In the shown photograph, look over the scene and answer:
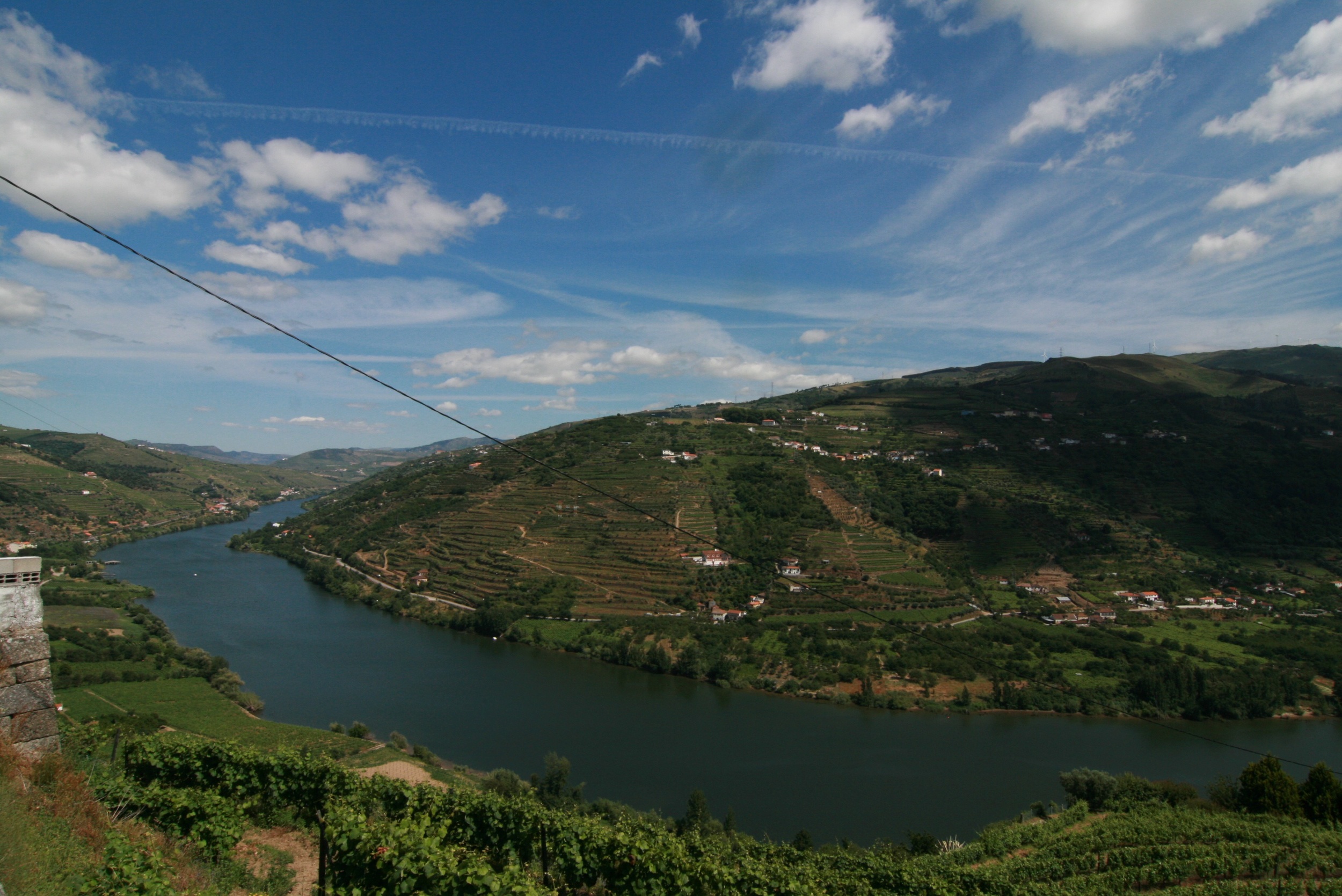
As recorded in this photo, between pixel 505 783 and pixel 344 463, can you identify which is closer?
pixel 505 783

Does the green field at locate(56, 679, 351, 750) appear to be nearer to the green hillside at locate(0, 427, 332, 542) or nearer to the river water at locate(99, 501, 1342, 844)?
the river water at locate(99, 501, 1342, 844)

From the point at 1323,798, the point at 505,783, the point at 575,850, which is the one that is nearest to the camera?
the point at 575,850

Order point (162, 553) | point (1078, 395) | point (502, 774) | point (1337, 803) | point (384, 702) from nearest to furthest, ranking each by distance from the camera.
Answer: point (1337, 803) < point (502, 774) < point (384, 702) < point (162, 553) < point (1078, 395)

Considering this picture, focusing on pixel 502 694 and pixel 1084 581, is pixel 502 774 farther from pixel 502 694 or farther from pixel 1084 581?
pixel 1084 581

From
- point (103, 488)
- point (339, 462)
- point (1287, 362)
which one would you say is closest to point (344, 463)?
point (339, 462)

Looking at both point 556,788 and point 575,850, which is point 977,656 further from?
point 575,850

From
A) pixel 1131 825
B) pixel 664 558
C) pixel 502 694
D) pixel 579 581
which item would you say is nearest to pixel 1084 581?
pixel 664 558

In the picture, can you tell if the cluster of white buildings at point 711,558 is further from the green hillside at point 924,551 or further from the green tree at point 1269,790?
the green tree at point 1269,790
